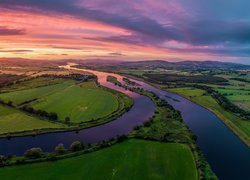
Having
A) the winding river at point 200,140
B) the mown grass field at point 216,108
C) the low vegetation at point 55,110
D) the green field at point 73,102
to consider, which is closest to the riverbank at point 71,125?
the low vegetation at point 55,110

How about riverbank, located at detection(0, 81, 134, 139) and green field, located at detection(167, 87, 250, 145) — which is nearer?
riverbank, located at detection(0, 81, 134, 139)

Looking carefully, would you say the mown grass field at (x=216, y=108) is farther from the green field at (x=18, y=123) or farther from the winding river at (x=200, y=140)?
the green field at (x=18, y=123)

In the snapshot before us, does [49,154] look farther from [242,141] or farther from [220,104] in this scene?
[220,104]

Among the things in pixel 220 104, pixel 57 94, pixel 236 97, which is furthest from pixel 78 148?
pixel 236 97

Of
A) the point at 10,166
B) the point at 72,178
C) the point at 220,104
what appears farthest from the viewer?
the point at 220,104

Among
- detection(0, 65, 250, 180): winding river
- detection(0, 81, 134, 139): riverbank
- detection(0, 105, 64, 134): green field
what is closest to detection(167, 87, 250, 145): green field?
detection(0, 65, 250, 180): winding river

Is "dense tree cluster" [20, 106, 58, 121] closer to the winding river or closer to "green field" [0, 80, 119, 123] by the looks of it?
"green field" [0, 80, 119, 123]

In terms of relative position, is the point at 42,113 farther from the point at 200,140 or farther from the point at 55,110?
the point at 200,140

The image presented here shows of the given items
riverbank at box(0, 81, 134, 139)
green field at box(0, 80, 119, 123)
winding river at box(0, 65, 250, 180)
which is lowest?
winding river at box(0, 65, 250, 180)
